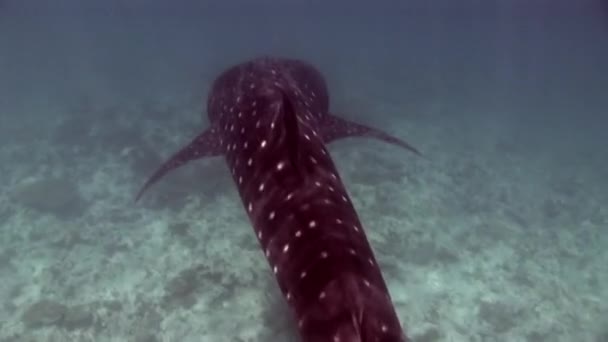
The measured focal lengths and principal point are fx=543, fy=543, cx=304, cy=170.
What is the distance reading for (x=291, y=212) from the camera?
523cm

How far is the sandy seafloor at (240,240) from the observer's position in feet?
37.1

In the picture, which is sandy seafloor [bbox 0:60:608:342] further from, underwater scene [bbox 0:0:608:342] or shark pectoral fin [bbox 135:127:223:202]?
shark pectoral fin [bbox 135:127:223:202]

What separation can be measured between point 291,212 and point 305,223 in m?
0.29

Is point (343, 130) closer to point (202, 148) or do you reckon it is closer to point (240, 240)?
point (202, 148)

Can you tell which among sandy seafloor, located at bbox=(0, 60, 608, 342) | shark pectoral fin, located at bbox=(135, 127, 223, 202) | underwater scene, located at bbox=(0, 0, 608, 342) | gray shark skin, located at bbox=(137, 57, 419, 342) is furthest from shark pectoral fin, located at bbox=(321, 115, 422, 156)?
sandy seafloor, located at bbox=(0, 60, 608, 342)

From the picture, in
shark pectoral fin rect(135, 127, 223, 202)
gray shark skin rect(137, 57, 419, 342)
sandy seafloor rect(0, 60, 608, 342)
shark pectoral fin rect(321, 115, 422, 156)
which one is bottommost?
sandy seafloor rect(0, 60, 608, 342)

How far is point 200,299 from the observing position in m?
11.6

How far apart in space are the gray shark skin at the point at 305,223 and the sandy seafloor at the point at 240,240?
16.1 ft

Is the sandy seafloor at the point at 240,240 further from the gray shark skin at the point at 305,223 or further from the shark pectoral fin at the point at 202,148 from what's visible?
the gray shark skin at the point at 305,223

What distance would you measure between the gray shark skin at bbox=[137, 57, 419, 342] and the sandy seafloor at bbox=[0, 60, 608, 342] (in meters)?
4.90

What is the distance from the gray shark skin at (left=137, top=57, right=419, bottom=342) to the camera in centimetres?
404

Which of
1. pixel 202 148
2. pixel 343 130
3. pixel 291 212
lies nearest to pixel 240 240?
pixel 202 148

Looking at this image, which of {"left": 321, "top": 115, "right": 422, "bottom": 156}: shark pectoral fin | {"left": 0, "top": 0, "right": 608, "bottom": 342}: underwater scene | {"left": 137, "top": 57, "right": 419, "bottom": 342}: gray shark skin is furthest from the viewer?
{"left": 321, "top": 115, "right": 422, "bottom": 156}: shark pectoral fin

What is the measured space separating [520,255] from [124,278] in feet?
32.3
